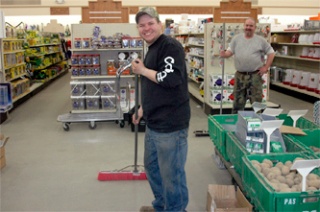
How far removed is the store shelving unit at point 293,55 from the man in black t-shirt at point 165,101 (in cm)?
674

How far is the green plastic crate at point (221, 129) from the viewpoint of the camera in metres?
3.93

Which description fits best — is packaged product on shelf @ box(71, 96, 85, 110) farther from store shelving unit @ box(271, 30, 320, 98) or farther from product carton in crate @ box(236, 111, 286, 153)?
store shelving unit @ box(271, 30, 320, 98)

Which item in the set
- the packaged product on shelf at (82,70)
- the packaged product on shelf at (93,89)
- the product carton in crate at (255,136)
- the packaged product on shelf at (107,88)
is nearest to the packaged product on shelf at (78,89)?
the packaged product on shelf at (93,89)

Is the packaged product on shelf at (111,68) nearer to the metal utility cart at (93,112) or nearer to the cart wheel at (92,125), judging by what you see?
the metal utility cart at (93,112)

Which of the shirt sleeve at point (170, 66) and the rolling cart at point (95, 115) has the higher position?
the shirt sleeve at point (170, 66)

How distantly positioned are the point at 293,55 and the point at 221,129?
298 inches

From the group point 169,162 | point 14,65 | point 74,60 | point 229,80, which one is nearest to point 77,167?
point 169,162

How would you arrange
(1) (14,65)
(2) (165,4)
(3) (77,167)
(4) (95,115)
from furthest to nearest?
(2) (165,4), (1) (14,65), (4) (95,115), (3) (77,167)

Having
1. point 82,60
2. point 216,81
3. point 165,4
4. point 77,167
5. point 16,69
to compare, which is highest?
point 165,4

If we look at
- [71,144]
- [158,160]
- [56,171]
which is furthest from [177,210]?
[71,144]

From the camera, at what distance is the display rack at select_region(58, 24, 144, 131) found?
6.78 meters

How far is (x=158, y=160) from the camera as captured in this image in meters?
2.75

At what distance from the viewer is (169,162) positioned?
8.77ft

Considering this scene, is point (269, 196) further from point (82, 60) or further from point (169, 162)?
point (82, 60)
